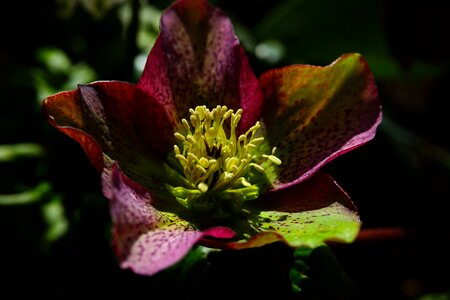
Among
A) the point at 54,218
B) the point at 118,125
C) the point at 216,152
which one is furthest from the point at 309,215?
the point at 54,218

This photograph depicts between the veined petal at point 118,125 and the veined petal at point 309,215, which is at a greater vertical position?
the veined petal at point 118,125

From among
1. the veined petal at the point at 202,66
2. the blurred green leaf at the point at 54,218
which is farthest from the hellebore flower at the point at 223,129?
the blurred green leaf at the point at 54,218

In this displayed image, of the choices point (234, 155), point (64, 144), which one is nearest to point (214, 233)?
point (234, 155)

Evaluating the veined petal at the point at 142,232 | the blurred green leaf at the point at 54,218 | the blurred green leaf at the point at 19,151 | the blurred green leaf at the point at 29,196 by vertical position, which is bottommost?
the blurred green leaf at the point at 54,218

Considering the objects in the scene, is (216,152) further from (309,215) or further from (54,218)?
(54,218)

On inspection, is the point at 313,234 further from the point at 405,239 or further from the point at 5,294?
the point at 5,294

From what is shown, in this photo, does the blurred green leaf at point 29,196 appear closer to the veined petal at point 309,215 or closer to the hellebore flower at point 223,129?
the hellebore flower at point 223,129

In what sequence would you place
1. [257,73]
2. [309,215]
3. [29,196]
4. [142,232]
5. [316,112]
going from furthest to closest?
[257,73] → [29,196] → [316,112] → [309,215] → [142,232]
